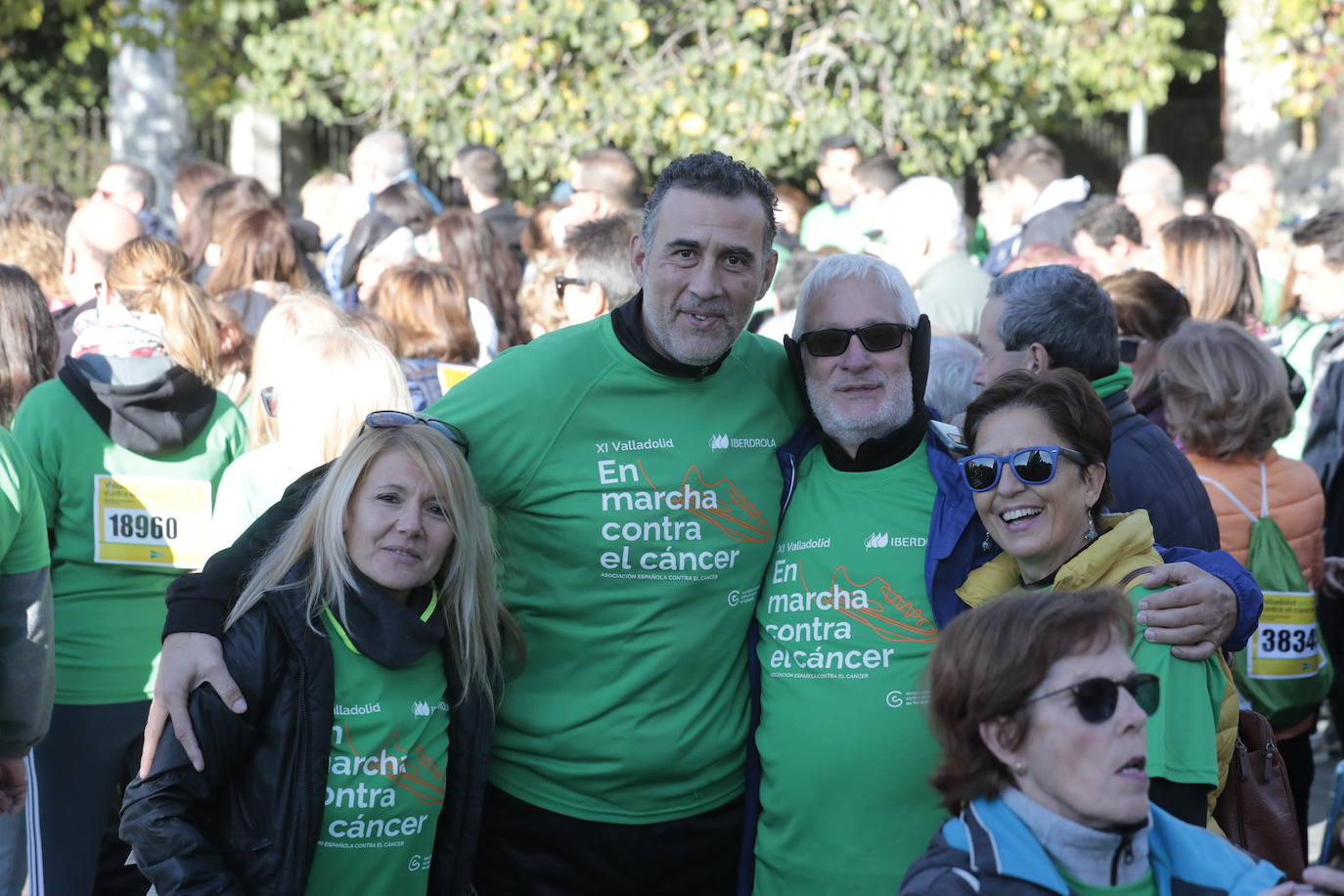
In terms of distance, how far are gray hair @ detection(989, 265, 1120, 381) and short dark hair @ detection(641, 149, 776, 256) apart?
920 millimetres

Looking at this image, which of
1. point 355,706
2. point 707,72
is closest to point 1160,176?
point 707,72

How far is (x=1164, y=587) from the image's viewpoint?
2850mm

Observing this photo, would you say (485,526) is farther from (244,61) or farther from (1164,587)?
(244,61)

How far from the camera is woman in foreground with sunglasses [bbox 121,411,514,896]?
2.92 metres

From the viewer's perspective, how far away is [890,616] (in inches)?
126

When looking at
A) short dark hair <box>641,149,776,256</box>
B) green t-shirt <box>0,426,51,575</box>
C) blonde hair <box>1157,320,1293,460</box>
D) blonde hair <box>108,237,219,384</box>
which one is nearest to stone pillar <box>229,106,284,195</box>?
blonde hair <box>108,237,219,384</box>

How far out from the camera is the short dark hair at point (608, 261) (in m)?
5.63

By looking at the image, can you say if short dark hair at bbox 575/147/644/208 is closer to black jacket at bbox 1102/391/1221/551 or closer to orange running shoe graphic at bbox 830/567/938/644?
black jacket at bbox 1102/391/1221/551

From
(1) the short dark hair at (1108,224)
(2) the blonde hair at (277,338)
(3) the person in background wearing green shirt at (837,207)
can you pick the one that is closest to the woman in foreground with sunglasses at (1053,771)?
(2) the blonde hair at (277,338)

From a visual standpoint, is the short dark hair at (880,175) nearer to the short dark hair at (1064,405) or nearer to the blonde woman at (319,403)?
the blonde woman at (319,403)

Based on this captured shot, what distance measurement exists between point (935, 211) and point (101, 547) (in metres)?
4.15

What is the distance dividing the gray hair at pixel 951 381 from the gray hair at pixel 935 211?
2.49 meters

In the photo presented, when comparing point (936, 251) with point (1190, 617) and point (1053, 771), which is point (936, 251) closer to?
point (1190, 617)

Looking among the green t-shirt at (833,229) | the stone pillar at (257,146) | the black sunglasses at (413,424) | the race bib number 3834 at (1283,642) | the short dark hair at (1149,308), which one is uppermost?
the stone pillar at (257,146)
